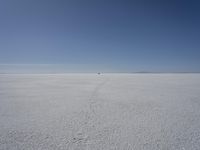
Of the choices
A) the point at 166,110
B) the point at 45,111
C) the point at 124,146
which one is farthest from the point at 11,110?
the point at 166,110

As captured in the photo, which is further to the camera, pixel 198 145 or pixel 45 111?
pixel 45 111

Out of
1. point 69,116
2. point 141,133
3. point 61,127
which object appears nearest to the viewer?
point 141,133

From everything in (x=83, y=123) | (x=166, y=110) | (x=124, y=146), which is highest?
(x=166, y=110)

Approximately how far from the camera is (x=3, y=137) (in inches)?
111

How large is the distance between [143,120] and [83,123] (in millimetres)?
1485

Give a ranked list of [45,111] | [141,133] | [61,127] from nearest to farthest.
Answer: [141,133] < [61,127] < [45,111]

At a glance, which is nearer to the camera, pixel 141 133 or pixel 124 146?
pixel 124 146

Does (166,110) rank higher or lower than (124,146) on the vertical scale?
higher

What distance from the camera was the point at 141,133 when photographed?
3035 millimetres

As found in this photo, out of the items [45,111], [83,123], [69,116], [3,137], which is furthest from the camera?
[45,111]

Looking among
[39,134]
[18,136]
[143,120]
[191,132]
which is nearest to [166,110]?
[143,120]

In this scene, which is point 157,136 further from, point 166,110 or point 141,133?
point 166,110

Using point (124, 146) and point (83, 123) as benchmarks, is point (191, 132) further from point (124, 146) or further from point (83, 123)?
point (83, 123)

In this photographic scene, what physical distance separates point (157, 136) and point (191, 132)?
0.76 meters
